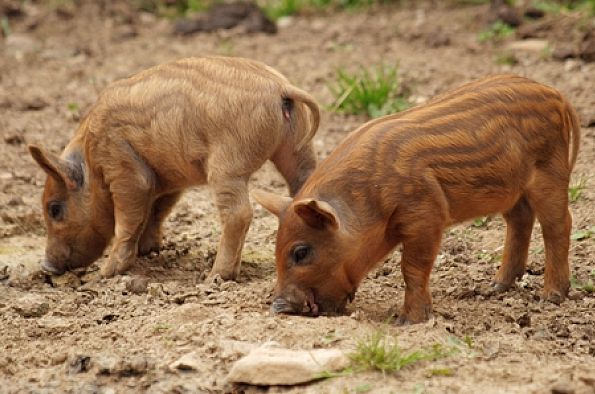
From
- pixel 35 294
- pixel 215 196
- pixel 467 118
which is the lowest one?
pixel 35 294

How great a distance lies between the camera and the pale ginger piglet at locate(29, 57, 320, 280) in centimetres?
702

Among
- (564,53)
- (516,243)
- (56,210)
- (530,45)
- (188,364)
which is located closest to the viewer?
(188,364)

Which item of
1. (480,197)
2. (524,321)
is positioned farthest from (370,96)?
(524,321)

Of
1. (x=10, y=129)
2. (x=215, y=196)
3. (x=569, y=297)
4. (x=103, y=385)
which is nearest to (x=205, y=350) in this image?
(x=103, y=385)

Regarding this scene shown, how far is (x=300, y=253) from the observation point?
6.07 metres

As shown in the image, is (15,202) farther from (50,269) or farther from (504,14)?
(504,14)

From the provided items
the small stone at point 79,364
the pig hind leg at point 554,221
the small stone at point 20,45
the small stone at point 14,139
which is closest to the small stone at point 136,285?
the small stone at point 79,364

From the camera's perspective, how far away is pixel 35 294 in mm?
7191

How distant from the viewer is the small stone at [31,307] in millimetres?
6789

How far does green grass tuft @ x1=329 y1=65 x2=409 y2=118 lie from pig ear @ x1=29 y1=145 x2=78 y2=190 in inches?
122

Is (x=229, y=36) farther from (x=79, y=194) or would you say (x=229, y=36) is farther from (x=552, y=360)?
(x=552, y=360)

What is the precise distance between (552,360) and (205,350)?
66.2 inches

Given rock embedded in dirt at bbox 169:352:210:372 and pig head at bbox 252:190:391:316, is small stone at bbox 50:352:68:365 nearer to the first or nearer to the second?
rock embedded in dirt at bbox 169:352:210:372

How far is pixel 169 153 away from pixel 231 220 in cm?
64
